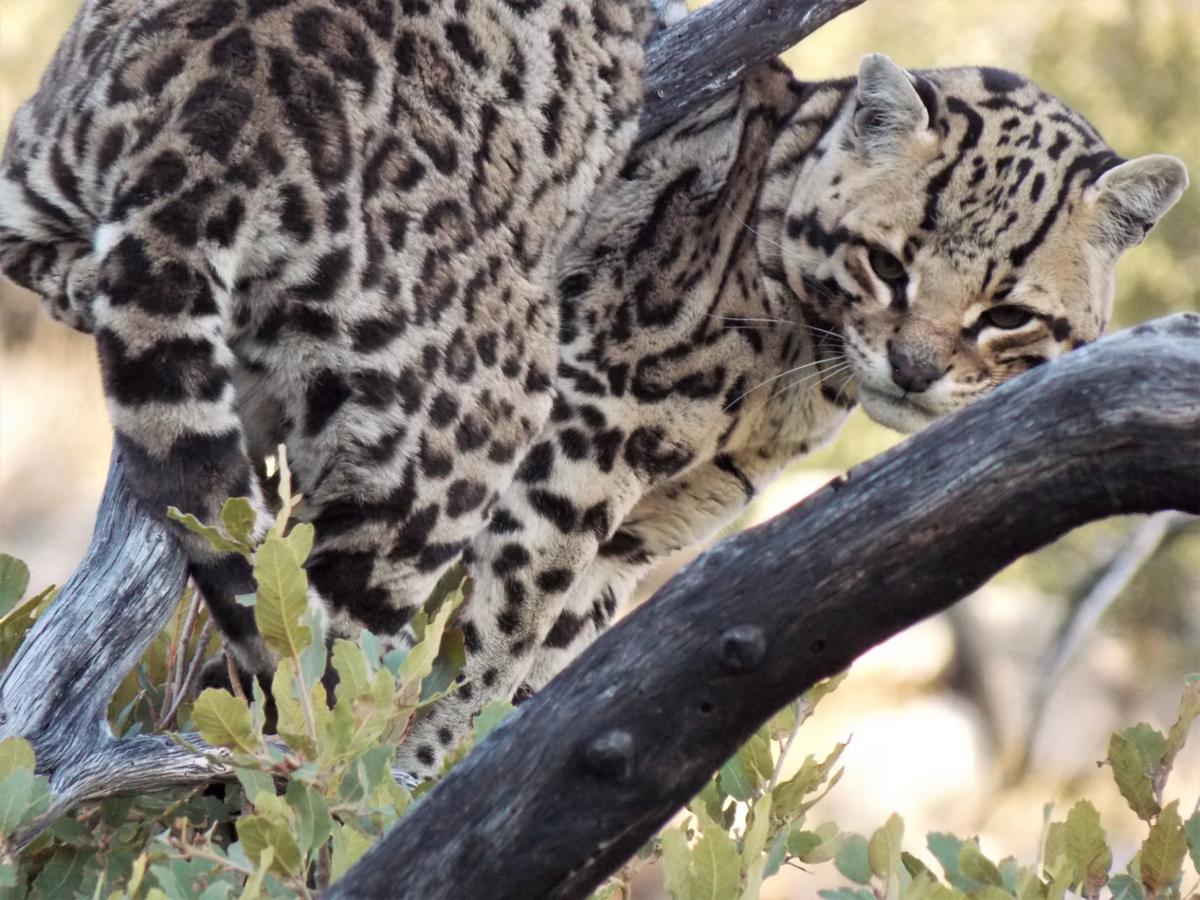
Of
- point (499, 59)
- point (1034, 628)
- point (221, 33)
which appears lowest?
point (1034, 628)

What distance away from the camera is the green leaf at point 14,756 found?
2.77 meters

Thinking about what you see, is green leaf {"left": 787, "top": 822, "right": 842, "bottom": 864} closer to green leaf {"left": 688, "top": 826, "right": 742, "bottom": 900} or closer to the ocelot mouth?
green leaf {"left": 688, "top": 826, "right": 742, "bottom": 900}

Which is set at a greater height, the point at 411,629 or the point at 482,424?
the point at 482,424

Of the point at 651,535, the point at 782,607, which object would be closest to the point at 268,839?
the point at 782,607

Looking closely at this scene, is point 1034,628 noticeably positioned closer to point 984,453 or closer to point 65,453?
point 65,453

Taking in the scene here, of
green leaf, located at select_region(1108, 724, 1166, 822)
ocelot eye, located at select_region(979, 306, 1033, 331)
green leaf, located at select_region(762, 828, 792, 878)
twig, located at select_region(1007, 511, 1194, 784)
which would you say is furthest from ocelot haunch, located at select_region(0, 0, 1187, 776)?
twig, located at select_region(1007, 511, 1194, 784)

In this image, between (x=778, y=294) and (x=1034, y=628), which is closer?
(x=778, y=294)

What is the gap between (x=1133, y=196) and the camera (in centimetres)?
446

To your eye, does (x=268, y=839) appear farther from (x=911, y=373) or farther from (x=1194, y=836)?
(x=911, y=373)

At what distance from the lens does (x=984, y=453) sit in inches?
85.6

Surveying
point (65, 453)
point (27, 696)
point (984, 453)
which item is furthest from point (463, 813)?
point (65, 453)

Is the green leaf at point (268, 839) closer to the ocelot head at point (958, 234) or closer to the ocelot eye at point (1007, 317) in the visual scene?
the ocelot head at point (958, 234)

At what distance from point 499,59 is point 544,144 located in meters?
0.27

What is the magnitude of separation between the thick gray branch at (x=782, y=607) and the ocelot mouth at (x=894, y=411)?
2173mm
